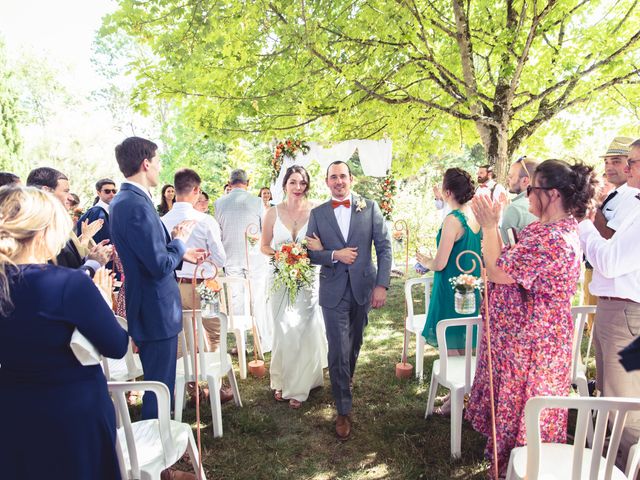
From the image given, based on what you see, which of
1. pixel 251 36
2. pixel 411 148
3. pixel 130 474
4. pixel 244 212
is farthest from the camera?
pixel 411 148

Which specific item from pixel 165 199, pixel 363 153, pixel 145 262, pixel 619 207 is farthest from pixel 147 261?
pixel 363 153

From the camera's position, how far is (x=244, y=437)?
398 centimetres

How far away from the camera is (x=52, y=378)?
1938mm

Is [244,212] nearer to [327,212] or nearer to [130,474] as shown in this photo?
[327,212]

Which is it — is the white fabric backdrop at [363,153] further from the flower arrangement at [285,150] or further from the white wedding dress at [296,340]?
the white wedding dress at [296,340]

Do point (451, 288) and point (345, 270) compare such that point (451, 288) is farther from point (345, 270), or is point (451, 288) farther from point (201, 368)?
point (201, 368)

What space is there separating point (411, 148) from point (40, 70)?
1402 inches

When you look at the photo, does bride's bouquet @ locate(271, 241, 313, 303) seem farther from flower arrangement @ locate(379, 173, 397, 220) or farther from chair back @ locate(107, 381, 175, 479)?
flower arrangement @ locate(379, 173, 397, 220)

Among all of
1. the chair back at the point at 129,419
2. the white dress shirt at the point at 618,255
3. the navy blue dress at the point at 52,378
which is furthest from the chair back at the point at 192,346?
the white dress shirt at the point at 618,255

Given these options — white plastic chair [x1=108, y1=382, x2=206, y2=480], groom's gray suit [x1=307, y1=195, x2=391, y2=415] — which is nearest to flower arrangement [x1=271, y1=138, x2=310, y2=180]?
groom's gray suit [x1=307, y1=195, x2=391, y2=415]

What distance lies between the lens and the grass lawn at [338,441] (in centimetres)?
344

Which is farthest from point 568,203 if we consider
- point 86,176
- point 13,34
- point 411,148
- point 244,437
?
point 13,34

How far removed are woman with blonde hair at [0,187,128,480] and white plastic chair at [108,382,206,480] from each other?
27 centimetres

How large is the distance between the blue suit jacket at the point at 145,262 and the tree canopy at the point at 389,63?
214cm
